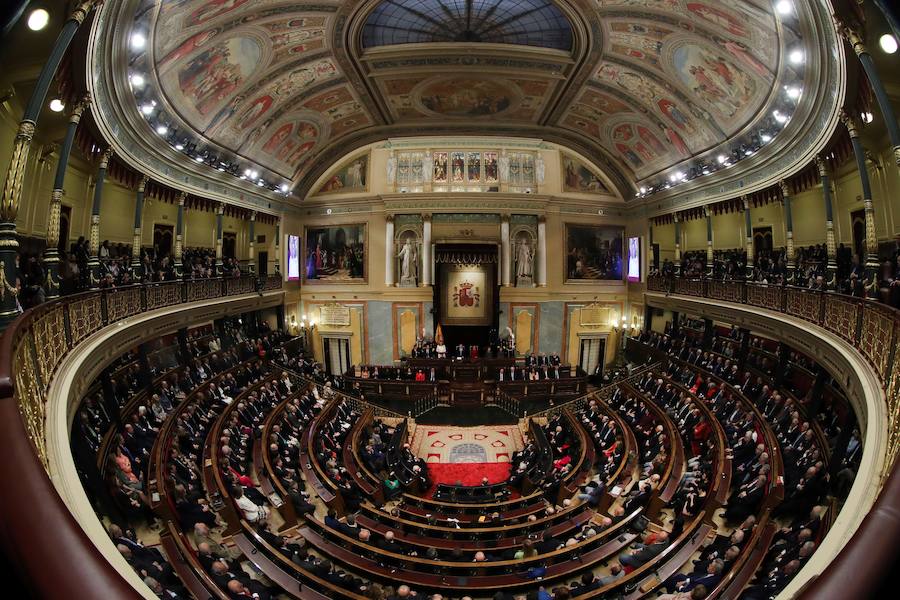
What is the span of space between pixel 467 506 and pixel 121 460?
25.4ft

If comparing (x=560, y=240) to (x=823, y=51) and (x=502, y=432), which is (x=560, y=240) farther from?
(x=823, y=51)

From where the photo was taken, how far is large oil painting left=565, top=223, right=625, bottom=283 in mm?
23984

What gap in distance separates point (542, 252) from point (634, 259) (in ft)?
16.2

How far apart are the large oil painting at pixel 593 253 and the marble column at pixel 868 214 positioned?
46.0 ft

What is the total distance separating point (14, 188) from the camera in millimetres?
5688

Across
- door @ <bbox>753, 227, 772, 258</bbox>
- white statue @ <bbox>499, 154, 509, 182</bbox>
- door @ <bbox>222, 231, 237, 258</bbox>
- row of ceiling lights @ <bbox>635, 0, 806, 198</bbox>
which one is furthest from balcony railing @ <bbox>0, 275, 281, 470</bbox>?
door @ <bbox>753, 227, 772, 258</bbox>

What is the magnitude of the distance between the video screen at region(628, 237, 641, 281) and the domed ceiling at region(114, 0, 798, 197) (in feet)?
11.5

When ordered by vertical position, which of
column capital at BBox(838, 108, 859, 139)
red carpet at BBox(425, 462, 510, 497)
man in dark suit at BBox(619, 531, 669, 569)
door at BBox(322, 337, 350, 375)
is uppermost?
column capital at BBox(838, 108, 859, 139)

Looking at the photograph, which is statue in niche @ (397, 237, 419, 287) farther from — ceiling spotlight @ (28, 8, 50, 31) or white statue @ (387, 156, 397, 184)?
ceiling spotlight @ (28, 8, 50, 31)

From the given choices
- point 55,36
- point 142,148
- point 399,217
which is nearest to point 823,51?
point 55,36

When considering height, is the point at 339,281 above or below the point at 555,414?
above

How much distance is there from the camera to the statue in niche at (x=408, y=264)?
2342cm

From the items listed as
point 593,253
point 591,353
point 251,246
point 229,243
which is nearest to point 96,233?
point 251,246

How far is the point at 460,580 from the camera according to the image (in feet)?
24.7
